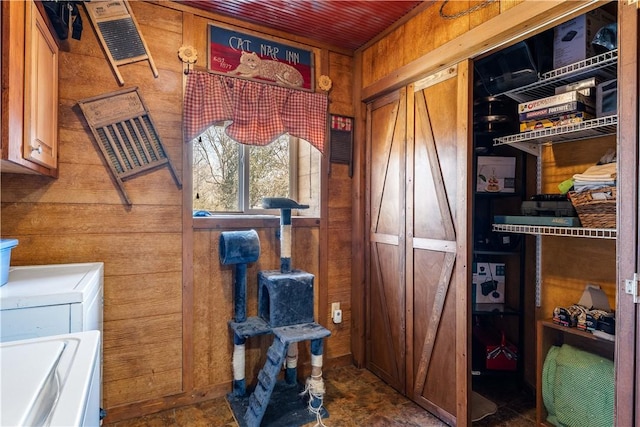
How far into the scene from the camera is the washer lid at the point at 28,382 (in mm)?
650

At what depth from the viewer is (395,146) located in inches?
96.7

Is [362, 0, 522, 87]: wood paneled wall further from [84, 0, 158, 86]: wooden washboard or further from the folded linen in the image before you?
[84, 0, 158, 86]: wooden washboard

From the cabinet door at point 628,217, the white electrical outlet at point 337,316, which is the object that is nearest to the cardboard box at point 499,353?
the white electrical outlet at point 337,316

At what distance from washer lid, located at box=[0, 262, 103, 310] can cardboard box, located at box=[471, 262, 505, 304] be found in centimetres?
240

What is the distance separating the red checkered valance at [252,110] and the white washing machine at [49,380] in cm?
152

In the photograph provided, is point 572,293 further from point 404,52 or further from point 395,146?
point 404,52

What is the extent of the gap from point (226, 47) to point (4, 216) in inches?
64.8

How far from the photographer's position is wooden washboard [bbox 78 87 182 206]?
6.46 feet

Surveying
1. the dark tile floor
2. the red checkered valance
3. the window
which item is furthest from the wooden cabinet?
the dark tile floor

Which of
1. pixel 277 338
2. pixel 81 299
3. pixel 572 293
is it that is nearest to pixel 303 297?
pixel 277 338

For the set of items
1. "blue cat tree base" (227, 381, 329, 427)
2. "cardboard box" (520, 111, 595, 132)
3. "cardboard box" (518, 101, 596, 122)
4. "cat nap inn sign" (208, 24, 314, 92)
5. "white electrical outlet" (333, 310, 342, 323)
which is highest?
"cat nap inn sign" (208, 24, 314, 92)

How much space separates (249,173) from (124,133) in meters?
0.87

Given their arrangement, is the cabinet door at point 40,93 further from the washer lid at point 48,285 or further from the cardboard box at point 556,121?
the cardboard box at point 556,121

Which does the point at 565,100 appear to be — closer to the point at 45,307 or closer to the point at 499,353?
the point at 499,353
